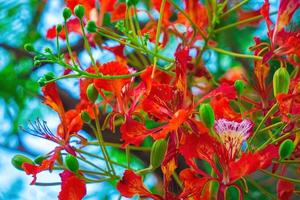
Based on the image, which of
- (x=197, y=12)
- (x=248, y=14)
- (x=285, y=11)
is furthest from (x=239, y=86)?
(x=248, y=14)

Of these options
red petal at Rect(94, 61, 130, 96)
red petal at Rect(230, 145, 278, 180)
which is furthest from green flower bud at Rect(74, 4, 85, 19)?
red petal at Rect(230, 145, 278, 180)

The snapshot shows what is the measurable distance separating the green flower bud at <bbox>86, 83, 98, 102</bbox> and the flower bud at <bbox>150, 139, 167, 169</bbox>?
0.14 metres

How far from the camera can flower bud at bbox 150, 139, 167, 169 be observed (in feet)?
2.84

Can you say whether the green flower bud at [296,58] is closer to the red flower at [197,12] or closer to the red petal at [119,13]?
the red flower at [197,12]

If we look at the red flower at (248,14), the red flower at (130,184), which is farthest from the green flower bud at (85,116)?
the red flower at (248,14)

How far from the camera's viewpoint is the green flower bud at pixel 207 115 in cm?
83

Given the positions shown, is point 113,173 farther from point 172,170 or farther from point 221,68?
point 221,68

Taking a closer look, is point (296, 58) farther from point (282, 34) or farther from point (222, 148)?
point (222, 148)

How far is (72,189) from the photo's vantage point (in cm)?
90

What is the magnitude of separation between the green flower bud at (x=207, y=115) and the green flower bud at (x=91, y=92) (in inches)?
7.2

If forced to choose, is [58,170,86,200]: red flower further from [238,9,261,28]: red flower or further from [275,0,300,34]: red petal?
[238,9,261,28]: red flower

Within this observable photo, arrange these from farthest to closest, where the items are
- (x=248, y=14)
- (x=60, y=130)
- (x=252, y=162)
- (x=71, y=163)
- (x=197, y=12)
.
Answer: (x=248, y=14), (x=197, y=12), (x=60, y=130), (x=71, y=163), (x=252, y=162)

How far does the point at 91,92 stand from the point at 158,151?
146 mm

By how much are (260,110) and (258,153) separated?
19 centimetres
